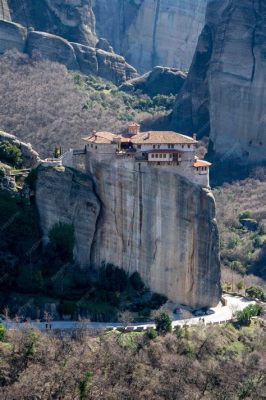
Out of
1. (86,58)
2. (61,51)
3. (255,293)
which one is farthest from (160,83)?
(255,293)

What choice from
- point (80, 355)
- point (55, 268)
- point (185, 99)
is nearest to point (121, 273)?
point (55, 268)

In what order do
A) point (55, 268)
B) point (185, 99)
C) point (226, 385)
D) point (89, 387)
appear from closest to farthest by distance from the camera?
point (89, 387) < point (226, 385) < point (55, 268) < point (185, 99)

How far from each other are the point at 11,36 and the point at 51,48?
4.56 meters

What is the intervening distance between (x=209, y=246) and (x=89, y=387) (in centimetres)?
1164

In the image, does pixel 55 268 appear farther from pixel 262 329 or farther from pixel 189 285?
pixel 262 329

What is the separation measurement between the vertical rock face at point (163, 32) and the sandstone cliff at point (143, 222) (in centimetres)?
7846

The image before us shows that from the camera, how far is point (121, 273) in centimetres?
5219

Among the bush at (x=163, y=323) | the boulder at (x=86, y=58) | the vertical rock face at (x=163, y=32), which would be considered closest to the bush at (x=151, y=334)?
the bush at (x=163, y=323)

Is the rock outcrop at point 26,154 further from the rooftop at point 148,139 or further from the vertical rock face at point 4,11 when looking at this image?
the vertical rock face at point 4,11

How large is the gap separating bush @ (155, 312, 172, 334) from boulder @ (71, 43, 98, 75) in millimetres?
56332

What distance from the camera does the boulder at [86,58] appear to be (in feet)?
333

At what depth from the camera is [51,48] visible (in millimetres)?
97188

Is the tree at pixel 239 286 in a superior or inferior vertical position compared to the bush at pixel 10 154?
inferior

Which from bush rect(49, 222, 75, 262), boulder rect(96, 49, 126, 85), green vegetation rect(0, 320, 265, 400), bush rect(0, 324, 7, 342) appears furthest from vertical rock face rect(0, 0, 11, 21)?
bush rect(0, 324, 7, 342)
